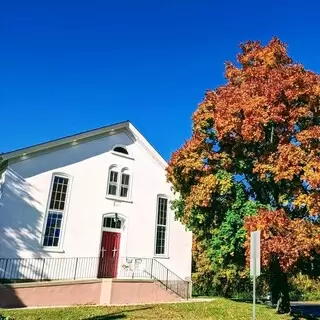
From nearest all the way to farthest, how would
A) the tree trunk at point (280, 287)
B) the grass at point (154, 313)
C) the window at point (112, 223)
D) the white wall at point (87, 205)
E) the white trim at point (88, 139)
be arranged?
the grass at point (154, 313) < the tree trunk at point (280, 287) < the white wall at point (87, 205) < the white trim at point (88, 139) < the window at point (112, 223)

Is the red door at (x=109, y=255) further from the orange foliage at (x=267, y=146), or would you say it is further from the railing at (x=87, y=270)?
the orange foliage at (x=267, y=146)

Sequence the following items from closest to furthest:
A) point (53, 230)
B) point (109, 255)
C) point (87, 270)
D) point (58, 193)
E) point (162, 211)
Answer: point (53, 230) → point (87, 270) → point (58, 193) → point (109, 255) → point (162, 211)

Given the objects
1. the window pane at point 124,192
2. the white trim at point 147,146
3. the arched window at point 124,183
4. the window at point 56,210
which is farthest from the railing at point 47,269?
the white trim at point 147,146

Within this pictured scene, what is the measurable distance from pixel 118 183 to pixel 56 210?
12.0ft

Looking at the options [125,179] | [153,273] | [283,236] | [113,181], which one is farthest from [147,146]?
[283,236]

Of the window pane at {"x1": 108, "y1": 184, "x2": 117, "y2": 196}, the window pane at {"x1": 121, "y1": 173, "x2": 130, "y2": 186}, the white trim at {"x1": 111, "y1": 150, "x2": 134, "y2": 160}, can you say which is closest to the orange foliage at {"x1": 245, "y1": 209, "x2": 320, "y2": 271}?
the window pane at {"x1": 108, "y1": 184, "x2": 117, "y2": 196}

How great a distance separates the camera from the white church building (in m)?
16.4

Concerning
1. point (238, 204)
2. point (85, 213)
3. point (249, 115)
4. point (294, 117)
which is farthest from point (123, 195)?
point (294, 117)

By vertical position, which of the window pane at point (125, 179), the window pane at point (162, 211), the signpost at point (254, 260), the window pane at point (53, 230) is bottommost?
the signpost at point (254, 260)

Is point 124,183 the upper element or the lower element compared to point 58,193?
upper

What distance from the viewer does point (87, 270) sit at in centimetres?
1759

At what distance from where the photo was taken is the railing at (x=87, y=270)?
15883 mm

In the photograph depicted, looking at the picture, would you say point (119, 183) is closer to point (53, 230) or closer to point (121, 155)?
point (121, 155)

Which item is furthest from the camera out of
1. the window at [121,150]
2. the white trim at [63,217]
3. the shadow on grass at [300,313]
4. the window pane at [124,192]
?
the window at [121,150]
